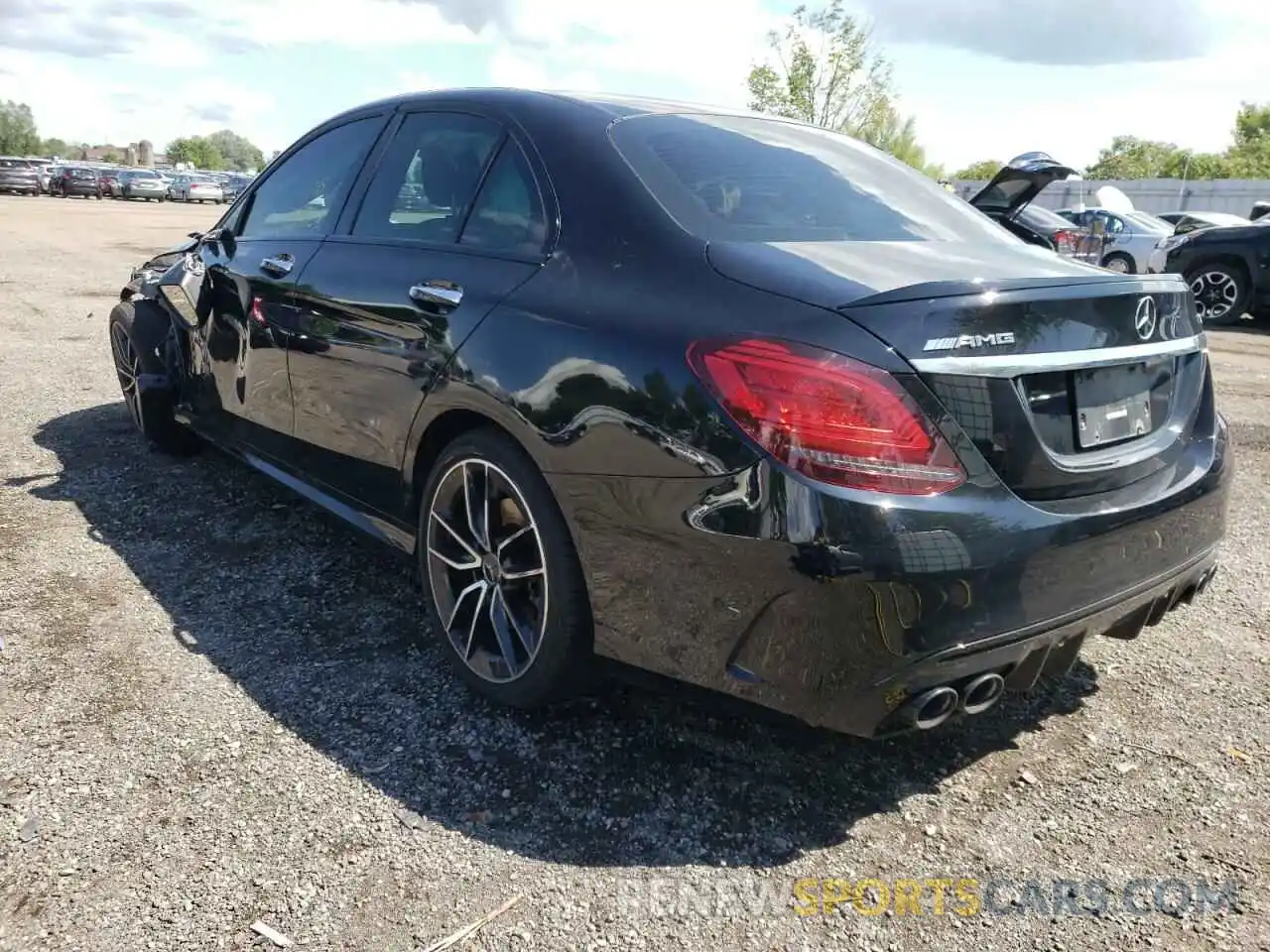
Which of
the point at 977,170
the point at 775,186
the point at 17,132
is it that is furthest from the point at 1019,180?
the point at 17,132

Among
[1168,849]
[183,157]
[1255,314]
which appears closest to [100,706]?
[1168,849]

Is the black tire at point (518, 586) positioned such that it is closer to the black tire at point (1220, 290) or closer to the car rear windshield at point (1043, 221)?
the black tire at point (1220, 290)

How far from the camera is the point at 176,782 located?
99.1 inches

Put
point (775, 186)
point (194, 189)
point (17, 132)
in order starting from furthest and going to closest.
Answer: point (17, 132) < point (194, 189) < point (775, 186)

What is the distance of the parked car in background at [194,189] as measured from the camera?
159 feet

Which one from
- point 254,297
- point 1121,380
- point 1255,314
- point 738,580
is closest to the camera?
point 738,580

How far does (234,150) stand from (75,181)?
11962 centimetres

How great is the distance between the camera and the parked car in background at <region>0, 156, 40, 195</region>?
43250 mm

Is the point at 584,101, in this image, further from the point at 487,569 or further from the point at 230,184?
the point at 230,184

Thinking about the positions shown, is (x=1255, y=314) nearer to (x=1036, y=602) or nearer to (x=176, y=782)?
(x=1036, y=602)

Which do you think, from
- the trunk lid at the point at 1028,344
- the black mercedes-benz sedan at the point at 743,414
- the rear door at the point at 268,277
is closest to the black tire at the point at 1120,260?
the black mercedes-benz sedan at the point at 743,414

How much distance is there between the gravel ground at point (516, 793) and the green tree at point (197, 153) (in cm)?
14593

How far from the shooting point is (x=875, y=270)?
2244 mm

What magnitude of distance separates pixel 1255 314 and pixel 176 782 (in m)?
13.0
